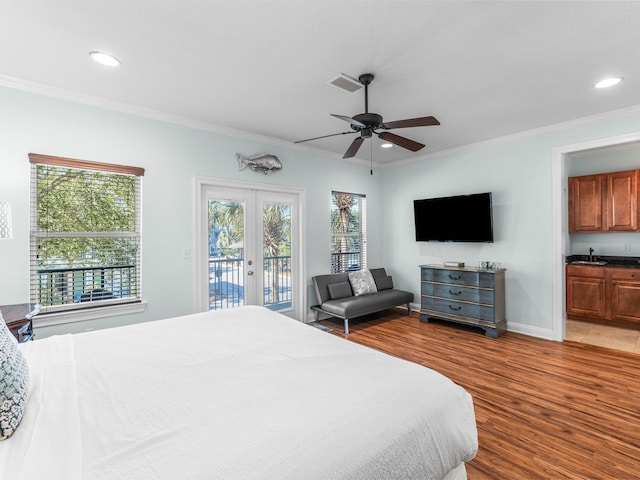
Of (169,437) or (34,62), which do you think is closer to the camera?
(169,437)

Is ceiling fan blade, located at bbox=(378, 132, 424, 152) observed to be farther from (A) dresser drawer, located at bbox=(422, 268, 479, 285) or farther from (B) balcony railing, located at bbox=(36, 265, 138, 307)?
(B) balcony railing, located at bbox=(36, 265, 138, 307)

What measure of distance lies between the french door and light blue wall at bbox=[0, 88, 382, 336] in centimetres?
18

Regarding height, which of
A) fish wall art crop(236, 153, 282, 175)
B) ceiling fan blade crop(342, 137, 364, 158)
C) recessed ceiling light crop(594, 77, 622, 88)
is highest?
recessed ceiling light crop(594, 77, 622, 88)

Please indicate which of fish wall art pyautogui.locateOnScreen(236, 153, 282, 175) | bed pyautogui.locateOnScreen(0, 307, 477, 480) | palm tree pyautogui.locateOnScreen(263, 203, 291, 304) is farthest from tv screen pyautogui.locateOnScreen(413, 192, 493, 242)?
bed pyautogui.locateOnScreen(0, 307, 477, 480)

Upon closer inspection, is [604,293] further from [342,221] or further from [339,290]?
[342,221]

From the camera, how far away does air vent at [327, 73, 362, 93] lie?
2.58 meters

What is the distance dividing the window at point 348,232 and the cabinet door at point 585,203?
10.6ft

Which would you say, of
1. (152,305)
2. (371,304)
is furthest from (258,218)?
(371,304)

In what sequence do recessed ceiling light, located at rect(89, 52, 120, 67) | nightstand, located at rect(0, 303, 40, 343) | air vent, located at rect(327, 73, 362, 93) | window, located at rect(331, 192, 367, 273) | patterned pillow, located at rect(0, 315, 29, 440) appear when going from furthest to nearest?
1. window, located at rect(331, 192, 367, 273)
2. air vent, located at rect(327, 73, 362, 93)
3. recessed ceiling light, located at rect(89, 52, 120, 67)
4. nightstand, located at rect(0, 303, 40, 343)
5. patterned pillow, located at rect(0, 315, 29, 440)

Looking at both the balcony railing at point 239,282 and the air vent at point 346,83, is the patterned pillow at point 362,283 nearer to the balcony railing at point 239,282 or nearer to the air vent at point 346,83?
the balcony railing at point 239,282

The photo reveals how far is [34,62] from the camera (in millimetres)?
2402

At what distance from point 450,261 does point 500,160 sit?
1.62 metres

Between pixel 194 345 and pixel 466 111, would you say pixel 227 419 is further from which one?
pixel 466 111

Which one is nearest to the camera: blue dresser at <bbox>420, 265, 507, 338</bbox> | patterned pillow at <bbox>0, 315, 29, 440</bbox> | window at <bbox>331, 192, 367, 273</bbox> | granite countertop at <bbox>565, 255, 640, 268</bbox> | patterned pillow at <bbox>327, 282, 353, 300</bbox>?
patterned pillow at <bbox>0, 315, 29, 440</bbox>
